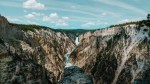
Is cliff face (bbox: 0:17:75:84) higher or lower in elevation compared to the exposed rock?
higher

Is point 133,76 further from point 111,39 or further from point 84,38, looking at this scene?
point 84,38

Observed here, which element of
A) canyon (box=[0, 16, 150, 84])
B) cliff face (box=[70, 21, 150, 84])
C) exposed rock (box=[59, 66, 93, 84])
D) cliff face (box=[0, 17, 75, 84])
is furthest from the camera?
cliff face (box=[70, 21, 150, 84])

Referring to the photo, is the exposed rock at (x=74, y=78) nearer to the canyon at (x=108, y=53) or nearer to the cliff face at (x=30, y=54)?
the canyon at (x=108, y=53)

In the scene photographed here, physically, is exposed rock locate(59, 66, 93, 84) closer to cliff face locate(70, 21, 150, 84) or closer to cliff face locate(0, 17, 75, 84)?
cliff face locate(0, 17, 75, 84)

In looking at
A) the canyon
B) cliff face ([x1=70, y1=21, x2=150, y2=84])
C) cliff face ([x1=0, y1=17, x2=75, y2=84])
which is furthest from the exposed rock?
cliff face ([x1=70, y1=21, x2=150, y2=84])

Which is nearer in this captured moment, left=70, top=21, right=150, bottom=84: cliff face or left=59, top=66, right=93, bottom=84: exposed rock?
left=59, top=66, right=93, bottom=84: exposed rock

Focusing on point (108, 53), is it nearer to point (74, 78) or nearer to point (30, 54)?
point (74, 78)

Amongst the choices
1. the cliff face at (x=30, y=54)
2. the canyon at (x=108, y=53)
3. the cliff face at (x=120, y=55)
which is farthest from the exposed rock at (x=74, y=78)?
the cliff face at (x=120, y=55)

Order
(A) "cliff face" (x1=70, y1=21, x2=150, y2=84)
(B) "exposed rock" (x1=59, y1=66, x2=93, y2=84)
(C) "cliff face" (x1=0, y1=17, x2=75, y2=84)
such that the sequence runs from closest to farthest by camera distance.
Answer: (C) "cliff face" (x1=0, y1=17, x2=75, y2=84)
(B) "exposed rock" (x1=59, y1=66, x2=93, y2=84)
(A) "cliff face" (x1=70, y1=21, x2=150, y2=84)
